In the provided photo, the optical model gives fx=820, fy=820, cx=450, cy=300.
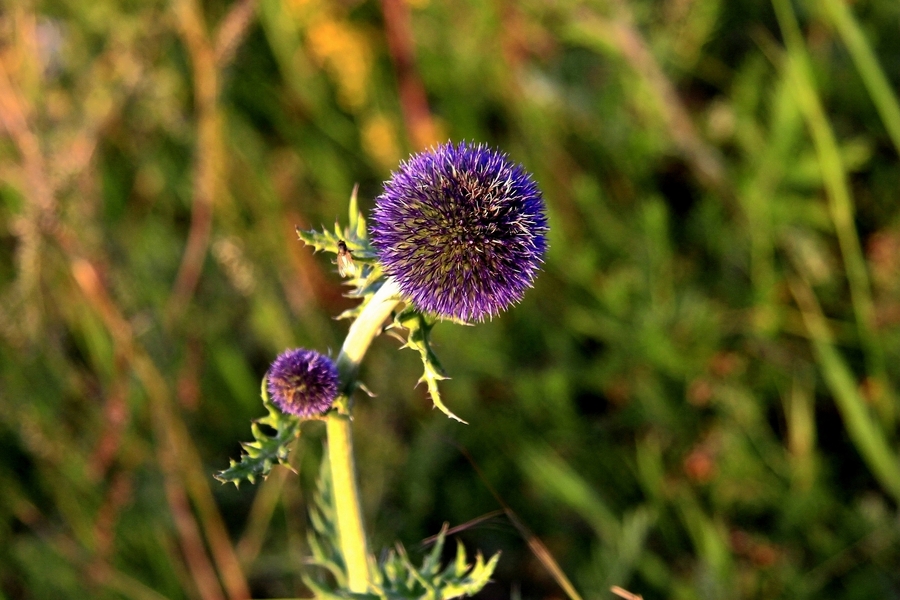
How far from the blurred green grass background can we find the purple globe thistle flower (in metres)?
1.47

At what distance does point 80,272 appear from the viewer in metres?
3.21

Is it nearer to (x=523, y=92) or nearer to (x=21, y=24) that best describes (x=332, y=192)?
(x=523, y=92)

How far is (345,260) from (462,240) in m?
0.25

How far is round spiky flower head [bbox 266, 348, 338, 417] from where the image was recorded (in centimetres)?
173

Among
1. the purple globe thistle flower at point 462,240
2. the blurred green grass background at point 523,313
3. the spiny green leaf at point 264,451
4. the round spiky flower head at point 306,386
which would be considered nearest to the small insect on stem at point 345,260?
the purple globe thistle flower at point 462,240

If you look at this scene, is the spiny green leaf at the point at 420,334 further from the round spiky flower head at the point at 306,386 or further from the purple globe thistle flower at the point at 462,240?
the round spiky flower head at the point at 306,386

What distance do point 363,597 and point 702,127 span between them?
11.3 ft

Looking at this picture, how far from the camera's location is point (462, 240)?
177 cm

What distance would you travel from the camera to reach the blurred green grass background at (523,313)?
327 cm

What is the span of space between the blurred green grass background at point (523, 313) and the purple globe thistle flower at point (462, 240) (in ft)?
4.81

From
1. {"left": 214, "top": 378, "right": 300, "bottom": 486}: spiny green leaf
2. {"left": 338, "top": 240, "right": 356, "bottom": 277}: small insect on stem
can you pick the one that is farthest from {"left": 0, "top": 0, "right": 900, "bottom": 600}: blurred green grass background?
{"left": 338, "top": 240, "right": 356, "bottom": 277}: small insect on stem

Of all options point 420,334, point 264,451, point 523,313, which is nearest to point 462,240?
point 420,334

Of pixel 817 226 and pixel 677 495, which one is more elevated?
pixel 817 226

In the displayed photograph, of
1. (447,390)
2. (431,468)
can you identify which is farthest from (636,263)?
(431,468)
